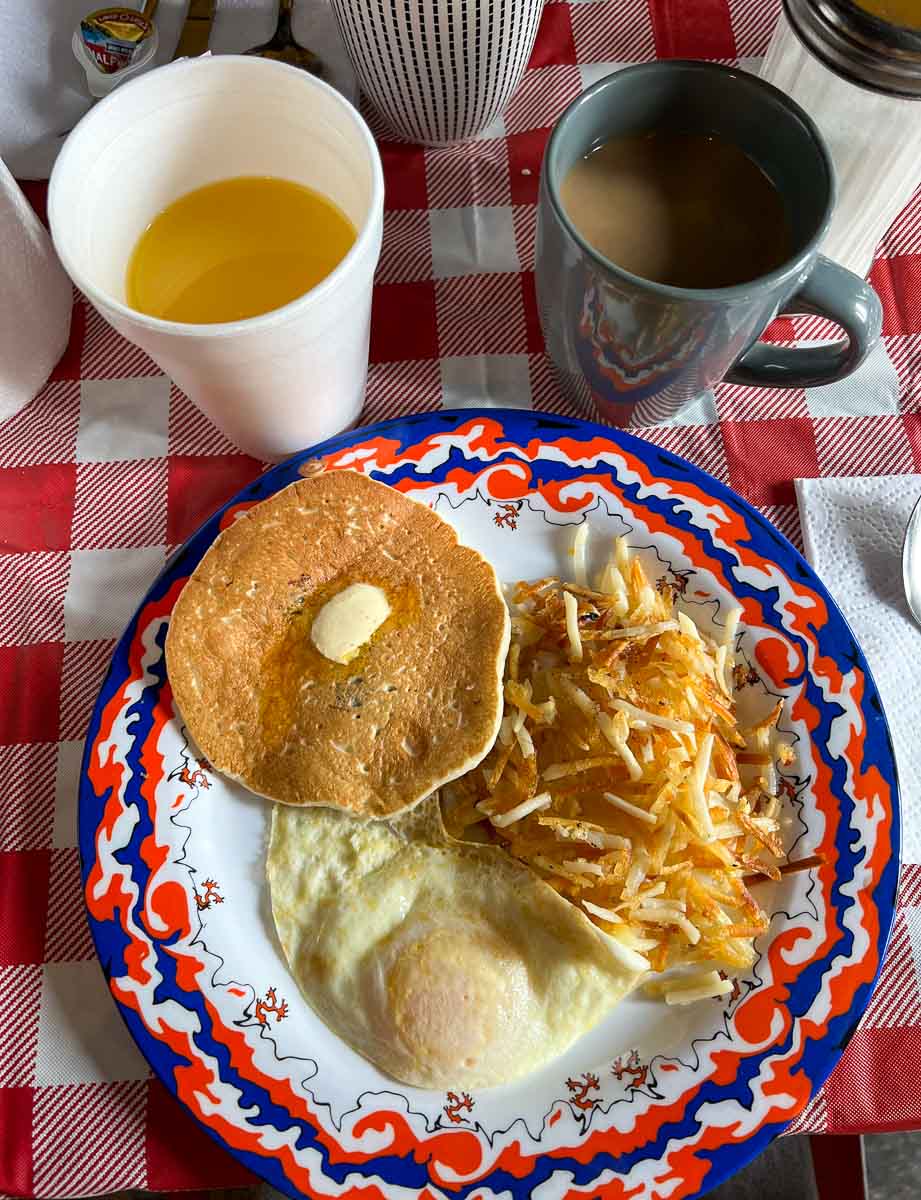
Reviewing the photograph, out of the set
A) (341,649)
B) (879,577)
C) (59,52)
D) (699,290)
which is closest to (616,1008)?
(341,649)

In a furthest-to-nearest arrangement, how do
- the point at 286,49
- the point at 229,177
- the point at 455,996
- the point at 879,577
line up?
the point at 286,49, the point at 879,577, the point at 229,177, the point at 455,996

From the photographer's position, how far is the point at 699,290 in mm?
918

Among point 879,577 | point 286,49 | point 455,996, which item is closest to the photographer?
point 455,996

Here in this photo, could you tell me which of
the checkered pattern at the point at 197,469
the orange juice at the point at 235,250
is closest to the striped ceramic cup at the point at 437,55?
the checkered pattern at the point at 197,469

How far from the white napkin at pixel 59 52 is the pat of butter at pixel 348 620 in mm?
791

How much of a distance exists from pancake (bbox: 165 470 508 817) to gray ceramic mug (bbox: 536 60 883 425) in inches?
11.7

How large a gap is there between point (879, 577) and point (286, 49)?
3.63 feet

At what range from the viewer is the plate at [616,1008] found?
955mm

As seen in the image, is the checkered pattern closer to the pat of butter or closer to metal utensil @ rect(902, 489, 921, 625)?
metal utensil @ rect(902, 489, 921, 625)

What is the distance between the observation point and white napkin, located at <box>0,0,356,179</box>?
53.2 inches

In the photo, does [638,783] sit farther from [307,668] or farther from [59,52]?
[59,52]

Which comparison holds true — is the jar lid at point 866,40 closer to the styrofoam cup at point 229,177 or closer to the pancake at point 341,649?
the styrofoam cup at point 229,177

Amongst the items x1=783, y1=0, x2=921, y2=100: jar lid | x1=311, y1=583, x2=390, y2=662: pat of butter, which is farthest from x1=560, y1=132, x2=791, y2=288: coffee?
x1=311, y1=583, x2=390, y2=662: pat of butter

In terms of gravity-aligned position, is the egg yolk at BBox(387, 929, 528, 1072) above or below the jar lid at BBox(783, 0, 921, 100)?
below
